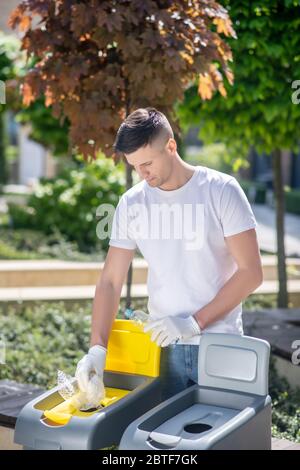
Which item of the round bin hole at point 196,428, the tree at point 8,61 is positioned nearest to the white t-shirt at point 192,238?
the round bin hole at point 196,428

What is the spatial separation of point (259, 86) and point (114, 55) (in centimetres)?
105

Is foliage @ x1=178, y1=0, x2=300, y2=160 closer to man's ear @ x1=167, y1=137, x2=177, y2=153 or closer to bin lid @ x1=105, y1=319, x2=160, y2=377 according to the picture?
man's ear @ x1=167, y1=137, x2=177, y2=153

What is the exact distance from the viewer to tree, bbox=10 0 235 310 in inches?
166

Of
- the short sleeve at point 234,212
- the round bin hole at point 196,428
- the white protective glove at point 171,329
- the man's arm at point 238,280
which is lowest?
the round bin hole at point 196,428

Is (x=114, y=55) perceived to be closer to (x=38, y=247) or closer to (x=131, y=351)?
(x=131, y=351)

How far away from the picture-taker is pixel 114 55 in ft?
14.9

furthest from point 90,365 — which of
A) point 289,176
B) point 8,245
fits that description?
point 289,176

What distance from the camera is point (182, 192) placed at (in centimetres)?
256

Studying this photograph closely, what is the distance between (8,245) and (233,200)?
23.0 ft

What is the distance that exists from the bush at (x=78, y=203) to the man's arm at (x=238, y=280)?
667 cm

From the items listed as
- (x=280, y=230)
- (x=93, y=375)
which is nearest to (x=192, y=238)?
(x=93, y=375)

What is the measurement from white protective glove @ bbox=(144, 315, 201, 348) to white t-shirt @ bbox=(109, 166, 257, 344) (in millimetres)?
71

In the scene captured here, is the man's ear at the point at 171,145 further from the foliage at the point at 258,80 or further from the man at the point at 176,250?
the foliage at the point at 258,80

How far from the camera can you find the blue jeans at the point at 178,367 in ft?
8.54
